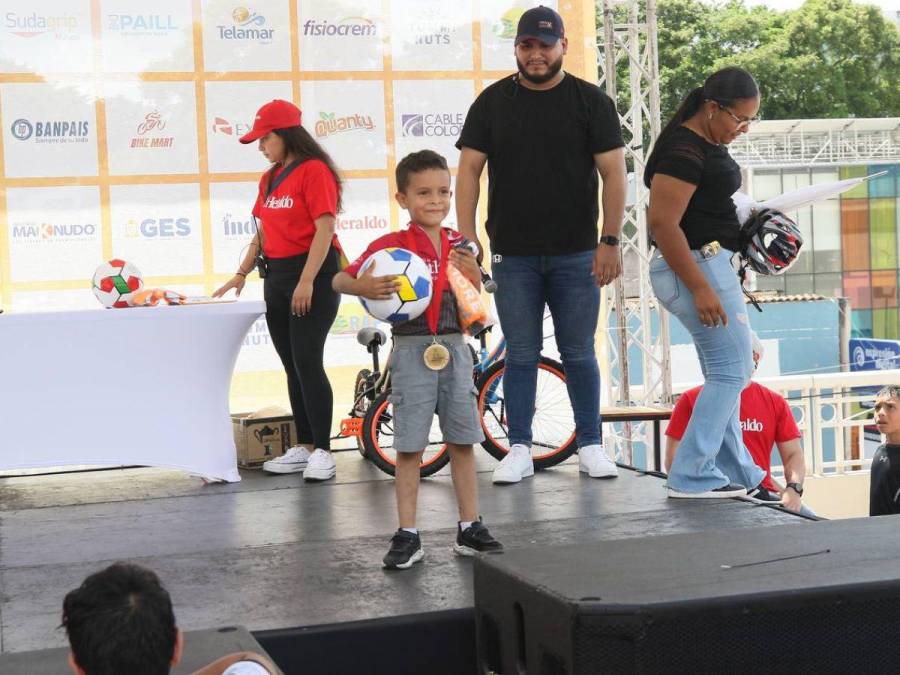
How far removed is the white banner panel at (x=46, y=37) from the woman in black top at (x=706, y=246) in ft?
13.7

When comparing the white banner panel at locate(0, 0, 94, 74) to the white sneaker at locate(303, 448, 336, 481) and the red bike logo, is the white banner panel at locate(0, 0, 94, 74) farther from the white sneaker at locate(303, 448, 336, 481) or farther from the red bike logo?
the white sneaker at locate(303, 448, 336, 481)

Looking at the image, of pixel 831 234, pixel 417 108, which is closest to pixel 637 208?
pixel 417 108

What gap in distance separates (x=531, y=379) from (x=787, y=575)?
6.38ft

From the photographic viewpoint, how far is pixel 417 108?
22.6ft

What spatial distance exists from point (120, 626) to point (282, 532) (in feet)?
6.13

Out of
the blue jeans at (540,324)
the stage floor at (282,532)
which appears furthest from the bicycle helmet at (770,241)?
the stage floor at (282,532)

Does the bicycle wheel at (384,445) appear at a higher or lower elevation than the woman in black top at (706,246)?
lower

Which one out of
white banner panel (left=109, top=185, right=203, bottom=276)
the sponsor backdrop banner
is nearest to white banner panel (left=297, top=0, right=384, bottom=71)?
the sponsor backdrop banner

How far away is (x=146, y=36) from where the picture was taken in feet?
21.8

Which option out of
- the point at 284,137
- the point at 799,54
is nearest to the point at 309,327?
the point at 284,137

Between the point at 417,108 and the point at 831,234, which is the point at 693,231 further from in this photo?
the point at 831,234

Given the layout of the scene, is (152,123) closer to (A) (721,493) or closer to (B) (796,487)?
(B) (796,487)

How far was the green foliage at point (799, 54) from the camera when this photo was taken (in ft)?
103

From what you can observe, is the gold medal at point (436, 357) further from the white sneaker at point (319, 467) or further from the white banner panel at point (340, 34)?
the white banner panel at point (340, 34)
